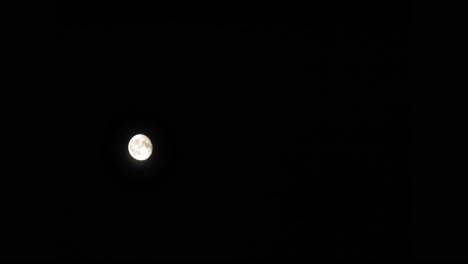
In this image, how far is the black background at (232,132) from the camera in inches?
80.7

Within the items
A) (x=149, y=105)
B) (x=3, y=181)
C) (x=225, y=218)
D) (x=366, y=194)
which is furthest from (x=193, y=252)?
(x=3, y=181)

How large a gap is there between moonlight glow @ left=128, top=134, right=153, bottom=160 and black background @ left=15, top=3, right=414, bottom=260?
0.16 ft

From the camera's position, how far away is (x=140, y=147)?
207 cm

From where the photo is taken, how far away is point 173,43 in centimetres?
207

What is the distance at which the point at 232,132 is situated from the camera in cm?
212

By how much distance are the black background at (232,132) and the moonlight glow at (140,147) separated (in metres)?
0.05

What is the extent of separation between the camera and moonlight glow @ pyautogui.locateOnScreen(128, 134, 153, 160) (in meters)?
2.06

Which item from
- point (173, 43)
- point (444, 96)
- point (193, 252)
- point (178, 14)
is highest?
point (178, 14)

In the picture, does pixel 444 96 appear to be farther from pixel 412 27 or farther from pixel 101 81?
pixel 101 81

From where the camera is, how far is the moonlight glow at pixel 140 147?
206cm

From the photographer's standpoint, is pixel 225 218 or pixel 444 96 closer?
pixel 444 96

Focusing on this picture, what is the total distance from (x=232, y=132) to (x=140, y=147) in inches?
22.8

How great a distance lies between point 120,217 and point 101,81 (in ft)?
2.85

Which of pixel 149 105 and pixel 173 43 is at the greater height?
pixel 173 43
